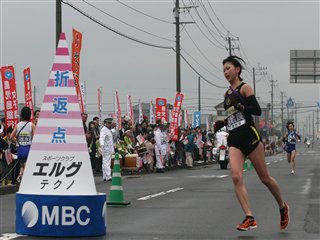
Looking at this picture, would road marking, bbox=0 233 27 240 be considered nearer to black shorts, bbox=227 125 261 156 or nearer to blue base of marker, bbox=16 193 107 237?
blue base of marker, bbox=16 193 107 237

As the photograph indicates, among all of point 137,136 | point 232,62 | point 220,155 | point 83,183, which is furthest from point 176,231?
point 220,155

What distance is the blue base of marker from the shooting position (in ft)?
26.9

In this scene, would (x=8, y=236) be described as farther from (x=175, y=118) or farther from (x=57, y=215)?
(x=175, y=118)

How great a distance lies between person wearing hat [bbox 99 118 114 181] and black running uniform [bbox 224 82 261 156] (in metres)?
11.4

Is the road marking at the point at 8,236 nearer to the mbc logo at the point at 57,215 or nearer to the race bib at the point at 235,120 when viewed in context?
the mbc logo at the point at 57,215

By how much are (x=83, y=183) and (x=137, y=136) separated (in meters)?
17.9

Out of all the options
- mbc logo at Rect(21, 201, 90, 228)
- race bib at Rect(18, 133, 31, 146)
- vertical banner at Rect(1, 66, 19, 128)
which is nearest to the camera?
mbc logo at Rect(21, 201, 90, 228)

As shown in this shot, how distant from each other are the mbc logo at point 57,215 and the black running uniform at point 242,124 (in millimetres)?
1930

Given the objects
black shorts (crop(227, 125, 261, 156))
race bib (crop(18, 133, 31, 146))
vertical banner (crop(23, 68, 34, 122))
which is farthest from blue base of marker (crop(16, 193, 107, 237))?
vertical banner (crop(23, 68, 34, 122))

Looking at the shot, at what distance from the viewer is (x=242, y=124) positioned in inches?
339

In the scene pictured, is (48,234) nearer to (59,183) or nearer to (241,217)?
(59,183)

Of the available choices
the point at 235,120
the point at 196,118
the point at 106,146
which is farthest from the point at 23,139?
the point at 196,118

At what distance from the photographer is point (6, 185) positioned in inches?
639

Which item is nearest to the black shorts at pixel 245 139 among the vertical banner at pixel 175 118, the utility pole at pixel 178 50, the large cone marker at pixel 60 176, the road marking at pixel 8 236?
the large cone marker at pixel 60 176
